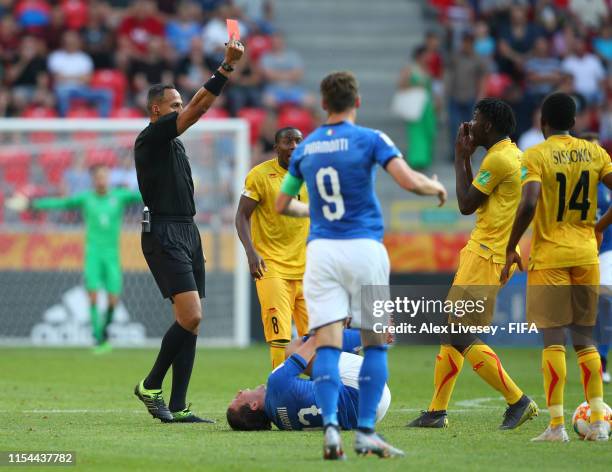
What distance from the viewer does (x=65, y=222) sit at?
19.8 meters

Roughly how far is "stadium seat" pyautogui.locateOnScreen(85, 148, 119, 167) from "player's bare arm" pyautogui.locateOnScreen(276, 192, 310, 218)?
12.5m

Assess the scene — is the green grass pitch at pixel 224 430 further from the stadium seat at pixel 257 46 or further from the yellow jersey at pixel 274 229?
the stadium seat at pixel 257 46

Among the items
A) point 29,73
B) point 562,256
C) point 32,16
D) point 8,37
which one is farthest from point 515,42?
point 562,256

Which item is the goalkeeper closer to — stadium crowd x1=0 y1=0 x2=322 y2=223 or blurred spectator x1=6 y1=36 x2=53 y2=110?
stadium crowd x1=0 y1=0 x2=322 y2=223

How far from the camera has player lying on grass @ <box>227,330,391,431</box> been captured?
29.6ft

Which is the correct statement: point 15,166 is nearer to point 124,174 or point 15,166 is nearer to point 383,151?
point 124,174

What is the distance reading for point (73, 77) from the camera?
22.8 meters

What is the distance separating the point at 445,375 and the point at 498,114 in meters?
2.12

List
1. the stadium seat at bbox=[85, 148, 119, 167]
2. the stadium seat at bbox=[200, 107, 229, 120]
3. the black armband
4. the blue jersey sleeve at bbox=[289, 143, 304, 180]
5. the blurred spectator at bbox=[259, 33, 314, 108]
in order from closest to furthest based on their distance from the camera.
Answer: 1. the blue jersey sleeve at bbox=[289, 143, 304, 180]
2. the black armband
3. the stadium seat at bbox=[85, 148, 119, 167]
4. the stadium seat at bbox=[200, 107, 229, 120]
5. the blurred spectator at bbox=[259, 33, 314, 108]

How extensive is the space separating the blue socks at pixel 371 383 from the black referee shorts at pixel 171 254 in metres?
2.72

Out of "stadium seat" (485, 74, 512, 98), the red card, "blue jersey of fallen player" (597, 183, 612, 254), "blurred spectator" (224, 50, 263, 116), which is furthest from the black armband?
"stadium seat" (485, 74, 512, 98)

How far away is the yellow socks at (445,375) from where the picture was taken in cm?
977

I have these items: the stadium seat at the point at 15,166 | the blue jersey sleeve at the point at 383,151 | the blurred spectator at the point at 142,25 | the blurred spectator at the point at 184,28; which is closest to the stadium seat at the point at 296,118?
the blurred spectator at the point at 184,28

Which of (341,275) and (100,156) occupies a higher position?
(100,156)
